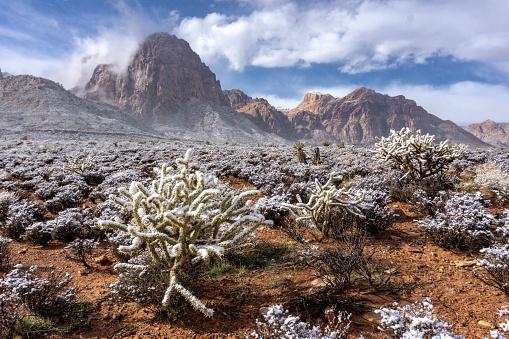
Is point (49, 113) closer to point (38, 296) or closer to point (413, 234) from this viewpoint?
point (38, 296)

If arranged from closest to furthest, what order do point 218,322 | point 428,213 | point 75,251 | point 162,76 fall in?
point 218,322 → point 75,251 → point 428,213 → point 162,76

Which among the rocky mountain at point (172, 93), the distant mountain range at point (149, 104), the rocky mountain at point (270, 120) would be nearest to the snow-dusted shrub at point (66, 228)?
the distant mountain range at point (149, 104)

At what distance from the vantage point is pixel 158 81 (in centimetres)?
14775

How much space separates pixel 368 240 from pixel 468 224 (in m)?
1.75

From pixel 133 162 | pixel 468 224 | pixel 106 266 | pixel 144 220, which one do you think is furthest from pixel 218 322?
pixel 133 162

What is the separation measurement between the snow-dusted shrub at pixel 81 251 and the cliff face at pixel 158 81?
13020 cm

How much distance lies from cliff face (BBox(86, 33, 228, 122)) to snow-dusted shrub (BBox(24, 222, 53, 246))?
129 m

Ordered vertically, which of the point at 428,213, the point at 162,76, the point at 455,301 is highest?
the point at 162,76

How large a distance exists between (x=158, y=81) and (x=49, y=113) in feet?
292

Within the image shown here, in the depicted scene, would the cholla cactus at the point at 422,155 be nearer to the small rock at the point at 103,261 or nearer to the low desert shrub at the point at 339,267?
the low desert shrub at the point at 339,267

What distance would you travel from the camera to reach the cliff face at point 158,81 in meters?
139

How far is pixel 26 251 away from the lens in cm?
619

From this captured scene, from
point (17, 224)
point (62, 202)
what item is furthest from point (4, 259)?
point (62, 202)

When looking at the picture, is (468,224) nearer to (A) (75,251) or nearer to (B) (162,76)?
(A) (75,251)
